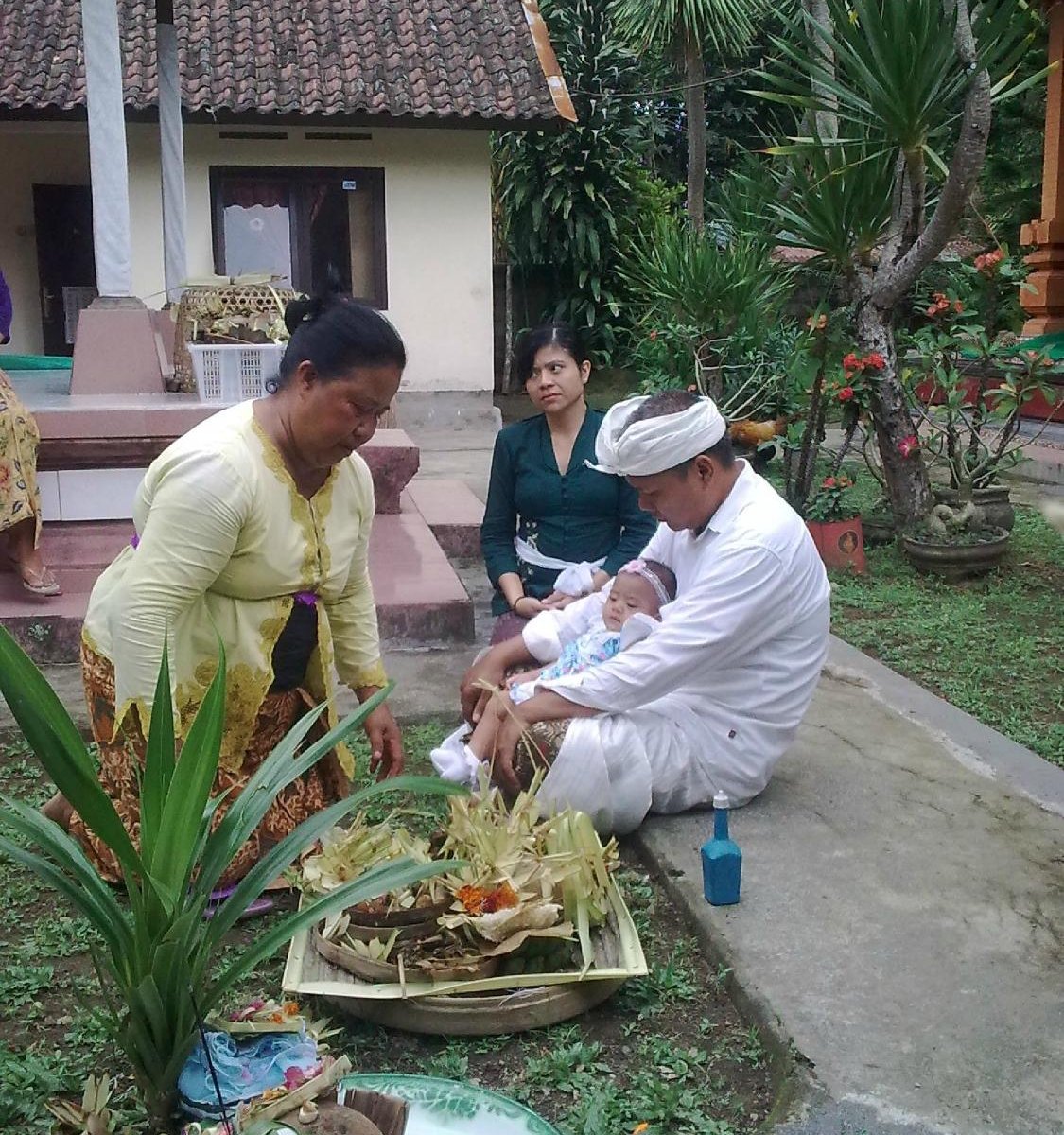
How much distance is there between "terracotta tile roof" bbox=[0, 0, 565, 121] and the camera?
39.7 feet

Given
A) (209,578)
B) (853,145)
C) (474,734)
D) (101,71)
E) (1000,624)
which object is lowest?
(1000,624)

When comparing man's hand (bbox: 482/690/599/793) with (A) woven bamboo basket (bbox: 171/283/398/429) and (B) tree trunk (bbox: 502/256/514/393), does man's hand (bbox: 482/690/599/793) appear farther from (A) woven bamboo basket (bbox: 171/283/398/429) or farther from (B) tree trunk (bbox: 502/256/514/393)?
(B) tree trunk (bbox: 502/256/514/393)

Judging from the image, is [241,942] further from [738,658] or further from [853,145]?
[853,145]

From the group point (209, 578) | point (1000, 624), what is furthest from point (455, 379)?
point (209, 578)

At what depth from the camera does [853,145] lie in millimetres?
6562

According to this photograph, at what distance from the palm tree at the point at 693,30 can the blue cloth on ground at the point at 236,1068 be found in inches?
506

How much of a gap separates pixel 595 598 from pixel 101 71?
460cm

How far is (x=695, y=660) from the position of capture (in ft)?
10.3

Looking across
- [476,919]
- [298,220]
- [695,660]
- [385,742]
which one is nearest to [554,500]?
[695,660]

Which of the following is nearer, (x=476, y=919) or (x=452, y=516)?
(x=476, y=919)

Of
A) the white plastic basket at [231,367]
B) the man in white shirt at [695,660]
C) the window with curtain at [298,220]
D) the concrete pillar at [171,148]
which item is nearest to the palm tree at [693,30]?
the window with curtain at [298,220]

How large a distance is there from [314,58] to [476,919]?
12.2 metres

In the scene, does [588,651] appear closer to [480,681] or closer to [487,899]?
[480,681]

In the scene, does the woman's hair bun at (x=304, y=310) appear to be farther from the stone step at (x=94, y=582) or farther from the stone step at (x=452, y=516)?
the stone step at (x=452, y=516)
